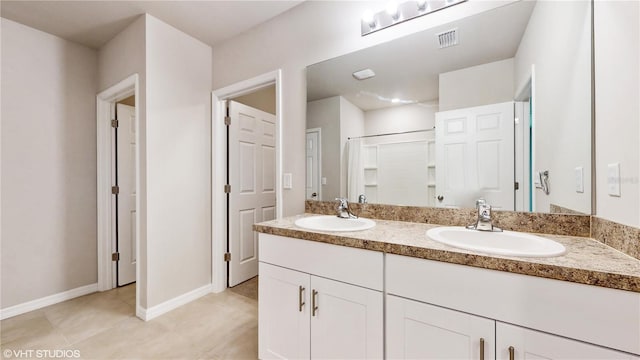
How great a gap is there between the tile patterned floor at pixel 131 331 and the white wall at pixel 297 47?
0.91 metres

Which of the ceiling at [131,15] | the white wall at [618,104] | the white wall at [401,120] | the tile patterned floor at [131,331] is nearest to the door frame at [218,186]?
the tile patterned floor at [131,331]

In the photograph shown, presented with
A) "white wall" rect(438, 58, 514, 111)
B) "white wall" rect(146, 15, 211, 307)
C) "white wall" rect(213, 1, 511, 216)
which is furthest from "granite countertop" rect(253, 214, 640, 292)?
"white wall" rect(146, 15, 211, 307)

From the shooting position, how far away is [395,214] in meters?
1.63

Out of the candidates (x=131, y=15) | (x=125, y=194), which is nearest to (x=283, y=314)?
(x=125, y=194)

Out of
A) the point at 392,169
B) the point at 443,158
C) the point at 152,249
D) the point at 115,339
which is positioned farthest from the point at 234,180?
the point at 443,158

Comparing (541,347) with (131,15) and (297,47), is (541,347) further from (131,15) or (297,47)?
(131,15)

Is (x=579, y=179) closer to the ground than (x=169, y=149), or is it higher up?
closer to the ground

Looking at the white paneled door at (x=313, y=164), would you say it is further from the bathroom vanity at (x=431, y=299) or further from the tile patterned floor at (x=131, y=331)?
the tile patterned floor at (x=131, y=331)

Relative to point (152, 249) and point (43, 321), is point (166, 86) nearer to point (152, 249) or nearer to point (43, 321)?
point (152, 249)

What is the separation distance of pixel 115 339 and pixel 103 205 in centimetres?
137

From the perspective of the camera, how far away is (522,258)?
2.76 feet

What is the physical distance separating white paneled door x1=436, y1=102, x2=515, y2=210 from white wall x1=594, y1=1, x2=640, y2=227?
325 mm

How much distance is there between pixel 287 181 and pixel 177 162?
0.99 meters

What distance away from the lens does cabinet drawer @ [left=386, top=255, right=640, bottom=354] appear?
2.36ft
